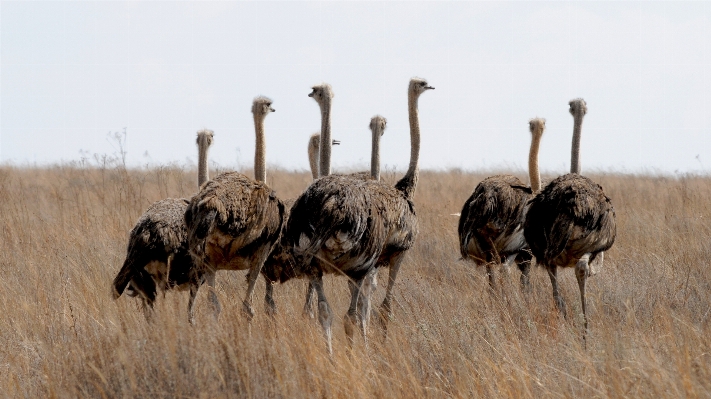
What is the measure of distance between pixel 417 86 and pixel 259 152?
5.67 ft

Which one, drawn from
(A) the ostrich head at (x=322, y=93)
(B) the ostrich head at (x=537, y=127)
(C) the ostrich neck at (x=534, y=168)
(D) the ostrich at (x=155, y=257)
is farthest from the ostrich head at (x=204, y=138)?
(B) the ostrich head at (x=537, y=127)

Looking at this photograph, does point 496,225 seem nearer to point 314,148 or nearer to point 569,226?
point 569,226

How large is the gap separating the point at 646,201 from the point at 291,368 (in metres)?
10.7

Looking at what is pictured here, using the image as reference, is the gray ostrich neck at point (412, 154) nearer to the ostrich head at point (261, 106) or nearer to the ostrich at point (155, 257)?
the ostrich head at point (261, 106)

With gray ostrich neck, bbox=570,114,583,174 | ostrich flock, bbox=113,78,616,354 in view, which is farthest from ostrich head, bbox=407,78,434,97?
gray ostrich neck, bbox=570,114,583,174

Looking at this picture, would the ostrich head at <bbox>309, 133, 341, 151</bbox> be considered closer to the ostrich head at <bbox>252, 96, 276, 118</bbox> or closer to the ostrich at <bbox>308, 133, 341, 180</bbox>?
the ostrich at <bbox>308, 133, 341, 180</bbox>

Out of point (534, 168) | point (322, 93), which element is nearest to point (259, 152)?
point (322, 93)

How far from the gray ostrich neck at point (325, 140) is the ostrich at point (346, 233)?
110 centimetres

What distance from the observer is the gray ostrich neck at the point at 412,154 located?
7.06 metres

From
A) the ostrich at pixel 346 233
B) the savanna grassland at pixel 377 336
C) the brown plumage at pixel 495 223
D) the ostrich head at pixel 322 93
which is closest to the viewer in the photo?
the savanna grassland at pixel 377 336

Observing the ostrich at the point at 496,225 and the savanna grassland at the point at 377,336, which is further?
the ostrich at the point at 496,225

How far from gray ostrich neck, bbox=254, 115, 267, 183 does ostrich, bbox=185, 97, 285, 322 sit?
3.04 ft

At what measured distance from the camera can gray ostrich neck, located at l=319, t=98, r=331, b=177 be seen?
6.95m

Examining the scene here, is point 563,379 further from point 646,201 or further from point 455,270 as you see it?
point 646,201
